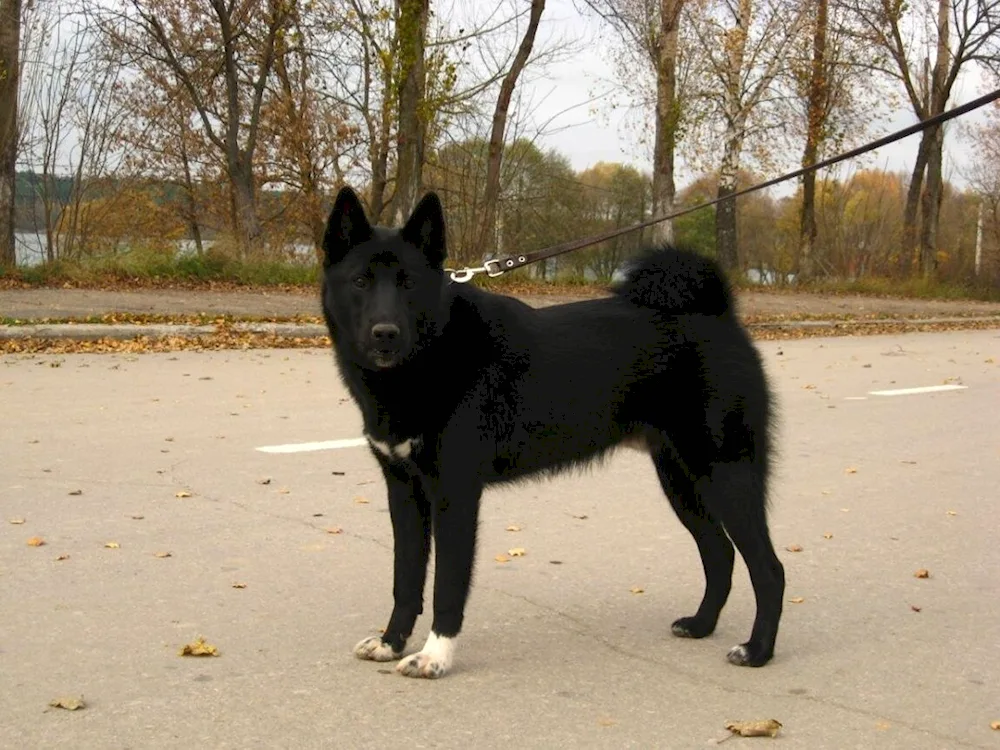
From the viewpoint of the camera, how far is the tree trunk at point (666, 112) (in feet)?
83.9

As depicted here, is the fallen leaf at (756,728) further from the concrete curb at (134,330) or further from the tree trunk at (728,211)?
the tree trunk at (728,211)

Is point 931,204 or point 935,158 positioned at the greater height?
point 935,158

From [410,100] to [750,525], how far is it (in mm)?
19119

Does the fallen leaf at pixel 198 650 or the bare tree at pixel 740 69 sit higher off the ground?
the bare tree at pixel 740 69

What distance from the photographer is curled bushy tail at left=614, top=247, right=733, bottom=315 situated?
164 inches

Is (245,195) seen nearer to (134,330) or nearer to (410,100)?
(410,100)

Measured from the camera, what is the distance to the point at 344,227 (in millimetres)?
3615

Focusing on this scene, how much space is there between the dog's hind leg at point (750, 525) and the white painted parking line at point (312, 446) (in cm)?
395

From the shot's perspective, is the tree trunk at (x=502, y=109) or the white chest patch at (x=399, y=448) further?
the tree trunk at (x=502, y=109)

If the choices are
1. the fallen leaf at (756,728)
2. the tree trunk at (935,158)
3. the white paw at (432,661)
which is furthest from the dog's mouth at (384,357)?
the tree trunk at (935,158)

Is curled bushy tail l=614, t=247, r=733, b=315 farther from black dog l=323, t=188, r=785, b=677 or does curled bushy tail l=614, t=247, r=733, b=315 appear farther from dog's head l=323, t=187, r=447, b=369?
dog's head l=323, t=187, r=447, b=369

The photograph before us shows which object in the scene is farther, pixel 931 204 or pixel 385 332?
pixel 931 204

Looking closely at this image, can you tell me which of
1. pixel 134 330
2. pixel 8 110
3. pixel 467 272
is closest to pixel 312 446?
pixel 467 272

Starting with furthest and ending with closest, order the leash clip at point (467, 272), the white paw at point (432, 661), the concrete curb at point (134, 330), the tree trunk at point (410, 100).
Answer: the tree trunk at point (410, 100) < the concrete curb at point (134, 330) < the leash clip at point (467, 272) < the white paw at point (432, 661)
